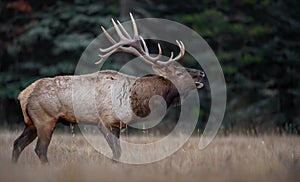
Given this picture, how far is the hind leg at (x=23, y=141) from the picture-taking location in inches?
286

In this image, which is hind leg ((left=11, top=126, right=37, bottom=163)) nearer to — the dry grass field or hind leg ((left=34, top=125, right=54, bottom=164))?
the dry grass field

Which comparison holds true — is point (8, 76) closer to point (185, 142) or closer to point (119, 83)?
point (185, 142)

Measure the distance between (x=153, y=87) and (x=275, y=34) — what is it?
11527mm

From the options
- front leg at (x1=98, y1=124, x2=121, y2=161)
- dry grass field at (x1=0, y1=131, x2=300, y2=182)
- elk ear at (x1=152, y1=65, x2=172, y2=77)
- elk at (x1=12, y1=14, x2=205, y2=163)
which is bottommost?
dry grass field at (x1=0, y1=131, x2=300, y2=182)

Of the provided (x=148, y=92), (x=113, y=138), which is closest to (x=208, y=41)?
(x=148, y=92)

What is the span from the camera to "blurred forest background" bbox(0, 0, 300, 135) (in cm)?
1768

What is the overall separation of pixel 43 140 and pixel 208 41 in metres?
12.1

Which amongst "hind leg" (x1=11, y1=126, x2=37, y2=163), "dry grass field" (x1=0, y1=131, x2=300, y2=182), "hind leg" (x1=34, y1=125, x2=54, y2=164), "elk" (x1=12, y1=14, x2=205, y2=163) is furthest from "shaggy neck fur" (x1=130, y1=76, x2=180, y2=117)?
"hind leg" (x1=11, y1=126, x2=37, y2=163)

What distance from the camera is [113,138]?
7.55m

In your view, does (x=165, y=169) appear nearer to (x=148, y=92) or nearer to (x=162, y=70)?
(x=148, y=92)

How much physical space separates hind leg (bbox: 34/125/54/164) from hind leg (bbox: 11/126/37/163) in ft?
0.78

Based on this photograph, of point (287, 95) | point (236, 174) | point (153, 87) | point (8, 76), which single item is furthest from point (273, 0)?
point (236, 174)

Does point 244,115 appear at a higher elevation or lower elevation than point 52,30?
lower

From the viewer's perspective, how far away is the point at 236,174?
5316 mm
